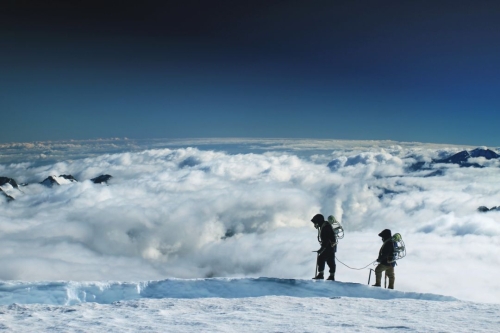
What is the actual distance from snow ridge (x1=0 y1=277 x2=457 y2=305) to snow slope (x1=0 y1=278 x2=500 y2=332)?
0.04 meters

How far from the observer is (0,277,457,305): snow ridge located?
47.4 feet

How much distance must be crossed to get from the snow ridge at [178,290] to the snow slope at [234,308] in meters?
0.04

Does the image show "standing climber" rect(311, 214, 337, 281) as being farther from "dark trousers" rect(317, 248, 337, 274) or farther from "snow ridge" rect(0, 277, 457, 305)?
"snow ridge" rect(0, 277, 457, 305)

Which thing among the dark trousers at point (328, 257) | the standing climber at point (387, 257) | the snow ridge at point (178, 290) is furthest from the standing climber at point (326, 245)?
the standing climber at point (387, 257)

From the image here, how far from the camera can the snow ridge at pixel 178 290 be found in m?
14.5

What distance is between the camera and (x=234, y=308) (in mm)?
12383

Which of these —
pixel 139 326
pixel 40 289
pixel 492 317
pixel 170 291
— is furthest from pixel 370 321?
pixel 40 289

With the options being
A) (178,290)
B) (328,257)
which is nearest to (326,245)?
(328,257)

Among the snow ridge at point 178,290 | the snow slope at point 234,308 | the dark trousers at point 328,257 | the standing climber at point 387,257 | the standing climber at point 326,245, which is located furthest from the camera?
the dark trousers at point 328,257

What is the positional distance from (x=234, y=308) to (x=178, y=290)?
3.75m

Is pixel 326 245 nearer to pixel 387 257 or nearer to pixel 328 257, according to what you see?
pixel 328 257

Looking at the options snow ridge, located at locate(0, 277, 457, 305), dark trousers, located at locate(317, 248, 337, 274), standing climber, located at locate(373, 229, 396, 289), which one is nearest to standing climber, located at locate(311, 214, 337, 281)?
dark trousers, located at locate(317, 248, 337, 274)

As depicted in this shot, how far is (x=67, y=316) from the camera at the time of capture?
11.0m

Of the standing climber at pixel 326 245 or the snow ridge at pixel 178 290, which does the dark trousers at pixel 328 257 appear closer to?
the standing climber at pixel 326 245
